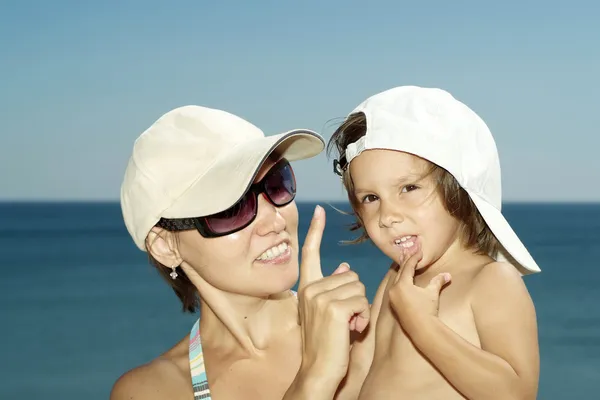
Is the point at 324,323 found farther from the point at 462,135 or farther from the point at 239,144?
the point at 462,135

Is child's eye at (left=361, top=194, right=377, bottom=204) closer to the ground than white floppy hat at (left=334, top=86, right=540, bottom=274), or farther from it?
closer to the ground

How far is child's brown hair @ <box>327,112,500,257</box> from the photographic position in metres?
3.37

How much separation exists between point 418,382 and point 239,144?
1.08 metres

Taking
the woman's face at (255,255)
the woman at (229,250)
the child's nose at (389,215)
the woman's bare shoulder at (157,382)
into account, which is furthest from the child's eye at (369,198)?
the woman's bare shoulder at (157,382)

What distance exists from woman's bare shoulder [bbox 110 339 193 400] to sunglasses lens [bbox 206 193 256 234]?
22.2 inches

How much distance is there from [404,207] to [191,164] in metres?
0.80

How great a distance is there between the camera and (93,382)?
46.5 ft

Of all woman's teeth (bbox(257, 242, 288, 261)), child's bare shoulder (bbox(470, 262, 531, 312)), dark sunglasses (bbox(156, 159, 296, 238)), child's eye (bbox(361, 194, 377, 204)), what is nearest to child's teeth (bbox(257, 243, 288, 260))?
woman's teeth (bbox(257, 242, 288, 261))

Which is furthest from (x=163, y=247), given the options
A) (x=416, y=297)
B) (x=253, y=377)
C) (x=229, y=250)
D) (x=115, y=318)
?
(x=115, y=318)

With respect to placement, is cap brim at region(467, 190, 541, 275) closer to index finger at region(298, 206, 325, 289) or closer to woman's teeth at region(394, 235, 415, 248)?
woman's teeth at region(394, 235, 415, 248)

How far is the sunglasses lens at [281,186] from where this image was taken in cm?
315

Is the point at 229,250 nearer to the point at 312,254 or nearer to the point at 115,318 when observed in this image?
the point at 312,254

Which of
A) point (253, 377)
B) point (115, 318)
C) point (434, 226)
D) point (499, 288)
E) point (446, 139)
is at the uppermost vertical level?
point (446, 139)

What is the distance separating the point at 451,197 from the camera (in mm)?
3375
